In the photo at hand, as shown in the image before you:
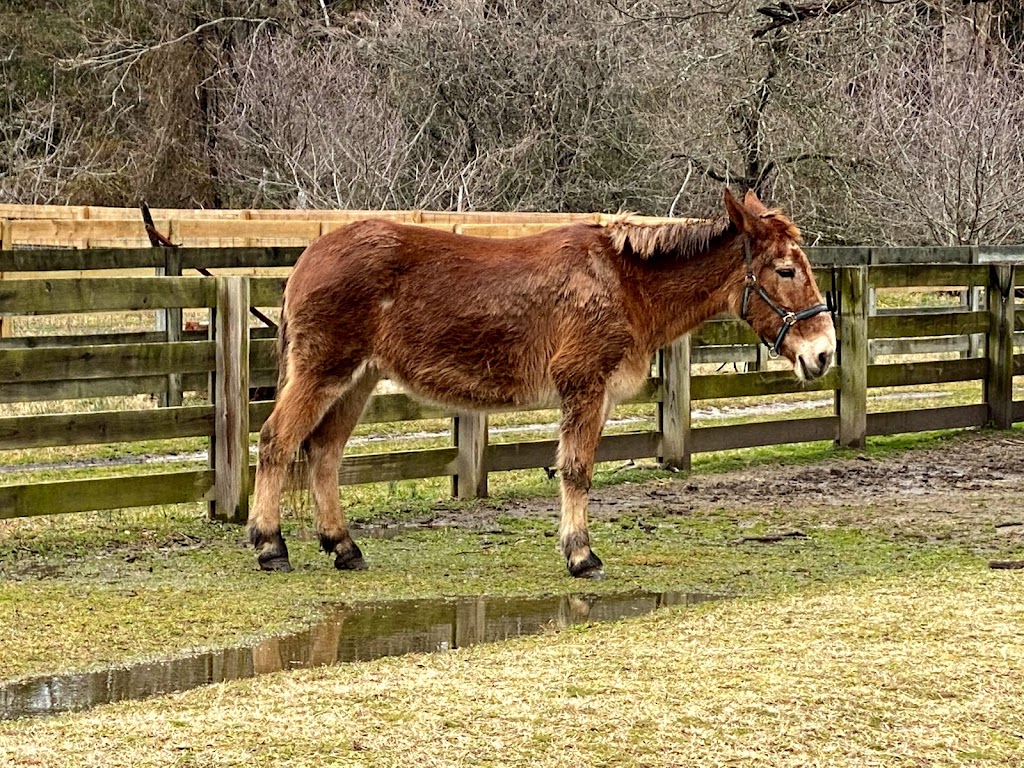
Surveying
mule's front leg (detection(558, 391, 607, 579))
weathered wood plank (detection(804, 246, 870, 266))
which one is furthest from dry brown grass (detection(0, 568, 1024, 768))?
weathered wood plank (detection(804, 246, 870, 266))

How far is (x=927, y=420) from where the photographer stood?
13898mm

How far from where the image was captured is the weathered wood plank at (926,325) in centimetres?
1345

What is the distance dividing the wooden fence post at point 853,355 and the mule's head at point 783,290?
14.0 feet

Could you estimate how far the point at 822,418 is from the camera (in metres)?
13.1

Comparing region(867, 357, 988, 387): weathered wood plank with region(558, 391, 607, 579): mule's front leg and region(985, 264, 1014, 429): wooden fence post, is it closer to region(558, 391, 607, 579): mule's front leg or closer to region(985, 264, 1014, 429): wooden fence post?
region(985, 264, 1014, 429): wooden fence post

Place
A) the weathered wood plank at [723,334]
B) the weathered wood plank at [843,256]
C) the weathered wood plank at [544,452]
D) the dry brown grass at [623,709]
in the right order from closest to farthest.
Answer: the dry brown grass at [623,709] < the weathered wood plank at [544,452] < the weathered wood plank at [723,334] < the weathered wood plank at [843,256]

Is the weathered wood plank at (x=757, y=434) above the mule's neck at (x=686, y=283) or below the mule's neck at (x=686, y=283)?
below

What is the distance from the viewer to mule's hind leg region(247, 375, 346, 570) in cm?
851

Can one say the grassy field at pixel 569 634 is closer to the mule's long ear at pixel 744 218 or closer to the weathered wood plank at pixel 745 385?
the weathered wood plank at pixel 745 385

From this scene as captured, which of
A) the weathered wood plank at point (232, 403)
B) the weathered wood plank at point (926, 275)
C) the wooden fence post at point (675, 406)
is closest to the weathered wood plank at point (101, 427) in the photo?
the weathered wood plank at point (232, 403)

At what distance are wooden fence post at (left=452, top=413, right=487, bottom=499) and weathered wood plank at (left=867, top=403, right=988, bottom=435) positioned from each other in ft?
13.5

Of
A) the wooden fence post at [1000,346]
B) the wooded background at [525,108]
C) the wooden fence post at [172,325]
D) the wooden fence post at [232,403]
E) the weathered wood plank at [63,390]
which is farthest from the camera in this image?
the wooded background at [525,108]

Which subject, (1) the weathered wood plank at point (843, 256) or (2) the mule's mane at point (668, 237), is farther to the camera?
(1) the weathered wood plank at point (843, 256)

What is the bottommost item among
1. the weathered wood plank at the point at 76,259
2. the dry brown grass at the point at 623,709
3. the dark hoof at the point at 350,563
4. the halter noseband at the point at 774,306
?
the dark hoof at the point at 350,563
